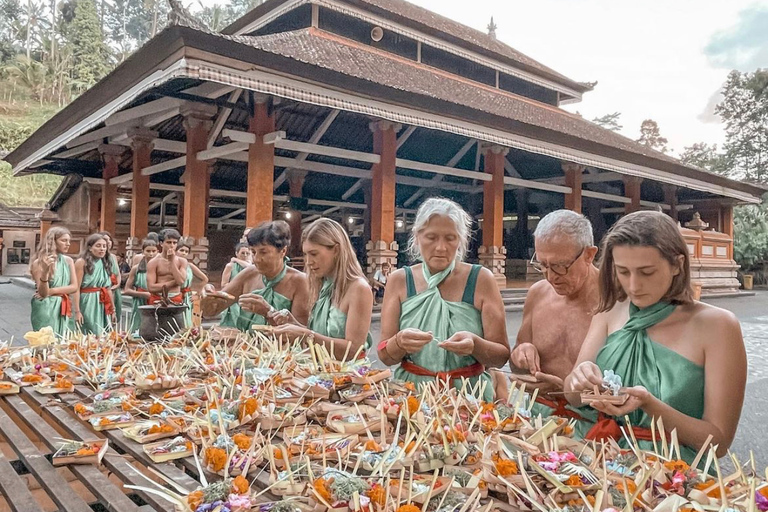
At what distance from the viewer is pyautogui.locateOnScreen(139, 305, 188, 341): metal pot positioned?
9.51 feet

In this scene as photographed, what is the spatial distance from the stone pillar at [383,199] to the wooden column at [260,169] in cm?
217

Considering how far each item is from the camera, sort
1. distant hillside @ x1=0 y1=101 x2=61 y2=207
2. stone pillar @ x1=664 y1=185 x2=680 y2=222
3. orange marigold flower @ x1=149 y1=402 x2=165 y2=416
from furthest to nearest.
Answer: distant hillside @ x1=0 y1=101 x2=61 y2=207, stone pillar @ x1=664 y1=185 x2=680 y2=222, orange marigold flower @ x1=149 y1=402 x2=165 y2=416

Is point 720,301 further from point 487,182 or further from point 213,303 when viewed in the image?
point 213,303

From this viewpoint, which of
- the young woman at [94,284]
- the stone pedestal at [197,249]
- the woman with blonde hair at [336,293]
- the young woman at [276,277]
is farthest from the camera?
the stone pedestal at [197,249]

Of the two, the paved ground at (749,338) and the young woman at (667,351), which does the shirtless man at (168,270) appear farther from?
the young woman at (667,351)

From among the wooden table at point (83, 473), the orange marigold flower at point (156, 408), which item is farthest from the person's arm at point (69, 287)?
the orange marigold flower at point (156, 408)

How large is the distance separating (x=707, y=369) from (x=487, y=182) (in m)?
9.87

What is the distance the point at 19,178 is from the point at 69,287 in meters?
32.1

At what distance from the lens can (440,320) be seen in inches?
83.5

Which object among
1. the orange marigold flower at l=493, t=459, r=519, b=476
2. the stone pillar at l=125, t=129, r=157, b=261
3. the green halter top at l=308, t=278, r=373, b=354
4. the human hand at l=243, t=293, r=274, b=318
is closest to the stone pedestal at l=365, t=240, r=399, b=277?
the stone pillar at l=125, t=129, r=157, b=261

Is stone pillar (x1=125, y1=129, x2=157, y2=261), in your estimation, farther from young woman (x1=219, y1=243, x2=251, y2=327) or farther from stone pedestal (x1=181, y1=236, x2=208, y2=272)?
young woman (x1=219, y1=243, x2=251, y2=327)

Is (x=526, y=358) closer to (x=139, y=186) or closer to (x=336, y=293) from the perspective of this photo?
(x=336, y=293)

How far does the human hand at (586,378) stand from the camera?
4.41 feet

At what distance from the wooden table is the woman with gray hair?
3.26ft
